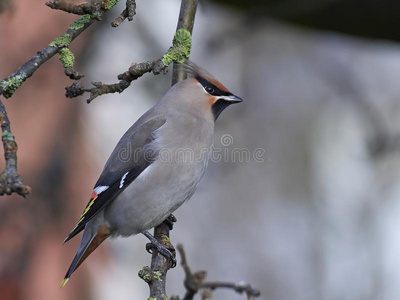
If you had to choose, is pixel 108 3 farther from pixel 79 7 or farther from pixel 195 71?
pixel 195 71

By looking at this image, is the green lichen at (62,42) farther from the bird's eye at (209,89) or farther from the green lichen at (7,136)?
the bird's eye at (209,89)

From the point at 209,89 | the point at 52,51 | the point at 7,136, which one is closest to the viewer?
the point at 7,136

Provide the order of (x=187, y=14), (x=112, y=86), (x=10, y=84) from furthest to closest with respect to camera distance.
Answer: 1. (x=187, y=14)
2. (x=112, y=86)
3. (x=10, y=84)

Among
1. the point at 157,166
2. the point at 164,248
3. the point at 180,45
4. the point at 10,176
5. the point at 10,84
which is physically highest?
the point at 180,45

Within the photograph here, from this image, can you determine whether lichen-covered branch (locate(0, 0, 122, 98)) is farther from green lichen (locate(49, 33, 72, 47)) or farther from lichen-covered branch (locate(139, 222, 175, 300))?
lichen-covered branch (locate(139, 222, 175, 300))

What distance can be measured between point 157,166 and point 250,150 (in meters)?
4.85

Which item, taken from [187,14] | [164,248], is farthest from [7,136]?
[187,14]

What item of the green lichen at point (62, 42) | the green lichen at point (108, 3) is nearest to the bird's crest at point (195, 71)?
the green lichen at point (108, 3)

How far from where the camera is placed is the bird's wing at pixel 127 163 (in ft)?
11.8

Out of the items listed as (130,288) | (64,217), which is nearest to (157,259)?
(64,217)

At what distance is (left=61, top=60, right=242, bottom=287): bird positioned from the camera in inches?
138

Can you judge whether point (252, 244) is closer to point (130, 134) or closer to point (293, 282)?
point (293, 282)

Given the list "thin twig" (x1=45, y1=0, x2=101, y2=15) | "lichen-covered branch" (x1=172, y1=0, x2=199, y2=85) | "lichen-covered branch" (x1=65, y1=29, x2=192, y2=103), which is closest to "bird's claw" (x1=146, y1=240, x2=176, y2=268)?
"lichen-covered branch" (x1=65, y1=29, x2=192, y2=103)

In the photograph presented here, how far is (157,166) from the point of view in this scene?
3.54m
